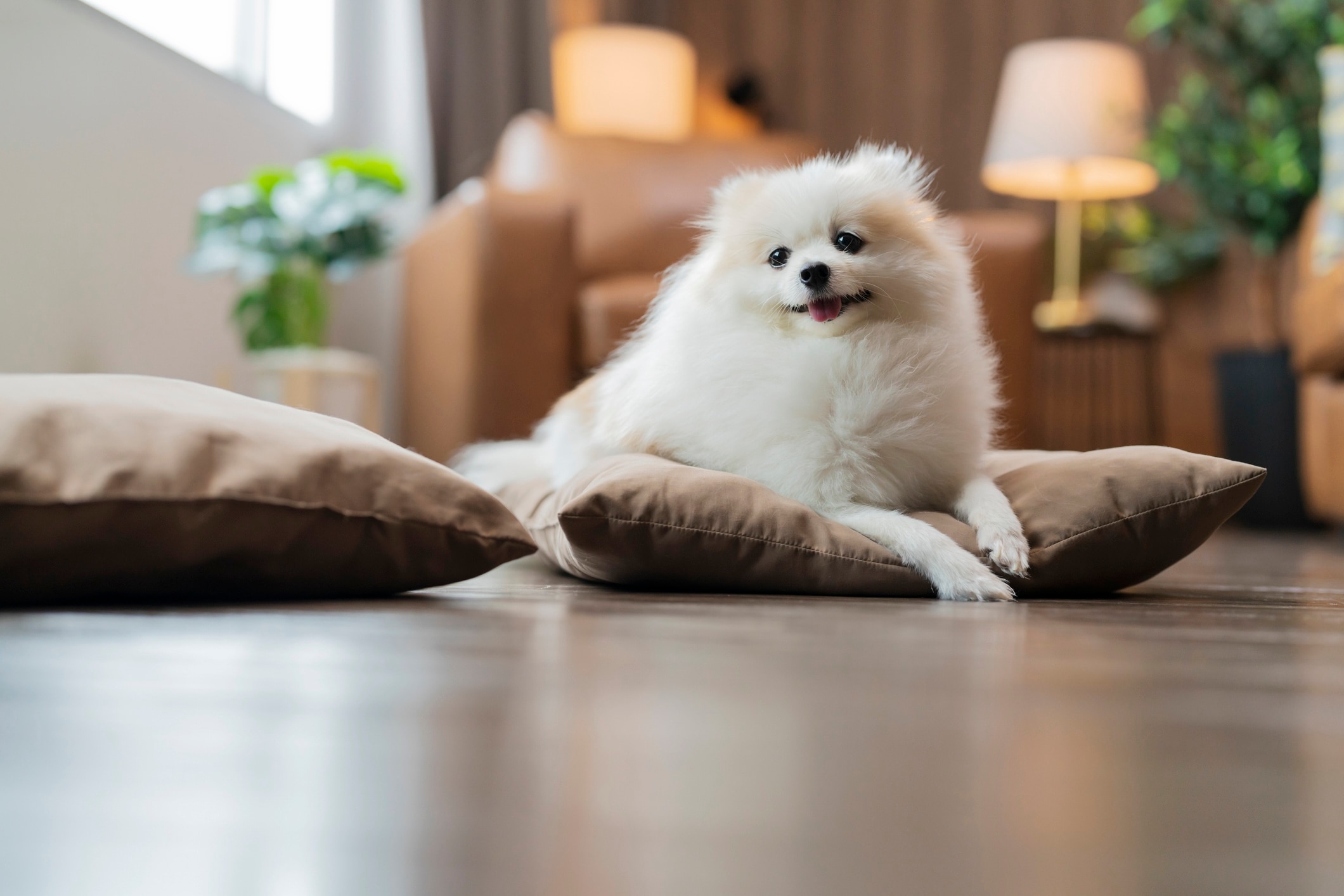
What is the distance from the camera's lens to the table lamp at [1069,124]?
11.8ft

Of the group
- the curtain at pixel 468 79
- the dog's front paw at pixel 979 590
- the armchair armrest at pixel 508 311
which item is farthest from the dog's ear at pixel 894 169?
the curtain at pixel 468 79

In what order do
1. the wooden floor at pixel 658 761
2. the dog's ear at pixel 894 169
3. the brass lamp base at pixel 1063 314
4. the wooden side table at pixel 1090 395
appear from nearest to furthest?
the wooden floor at pixel 658 761, the dog's ear at pixel 894 169, the brass lamp base at pixel 1063 314, the wooden side table at pixel 1090 395

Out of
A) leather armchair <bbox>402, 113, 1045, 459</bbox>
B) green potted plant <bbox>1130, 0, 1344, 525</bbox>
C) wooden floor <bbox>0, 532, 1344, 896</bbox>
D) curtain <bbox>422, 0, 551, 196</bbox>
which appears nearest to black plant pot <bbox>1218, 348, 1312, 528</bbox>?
green potted plant <bbox>1130, 0, 1344, 525</bbox>

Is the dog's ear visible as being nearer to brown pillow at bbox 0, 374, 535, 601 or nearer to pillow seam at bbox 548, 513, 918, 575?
pillow seam at bbox 548, 513, 918, 575

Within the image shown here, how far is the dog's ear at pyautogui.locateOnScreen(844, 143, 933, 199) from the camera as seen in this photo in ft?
4.22

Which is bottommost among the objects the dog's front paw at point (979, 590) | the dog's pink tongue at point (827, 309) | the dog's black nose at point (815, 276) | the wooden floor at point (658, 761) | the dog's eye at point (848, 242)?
the wooden floor at point (658, 761)

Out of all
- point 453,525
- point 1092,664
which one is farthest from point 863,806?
point 453,525

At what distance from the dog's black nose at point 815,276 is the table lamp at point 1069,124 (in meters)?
2.64

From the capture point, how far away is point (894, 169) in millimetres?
1304

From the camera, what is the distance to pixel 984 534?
3.74 feet

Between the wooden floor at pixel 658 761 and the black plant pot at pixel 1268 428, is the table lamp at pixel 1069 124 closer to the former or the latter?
the black plant pot at pixel 1268 428

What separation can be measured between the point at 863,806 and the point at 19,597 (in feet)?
2.65

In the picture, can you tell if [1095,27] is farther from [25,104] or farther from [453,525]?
[453,525]

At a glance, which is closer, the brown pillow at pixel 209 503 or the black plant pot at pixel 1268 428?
the brown pillow at pixel 209 503
